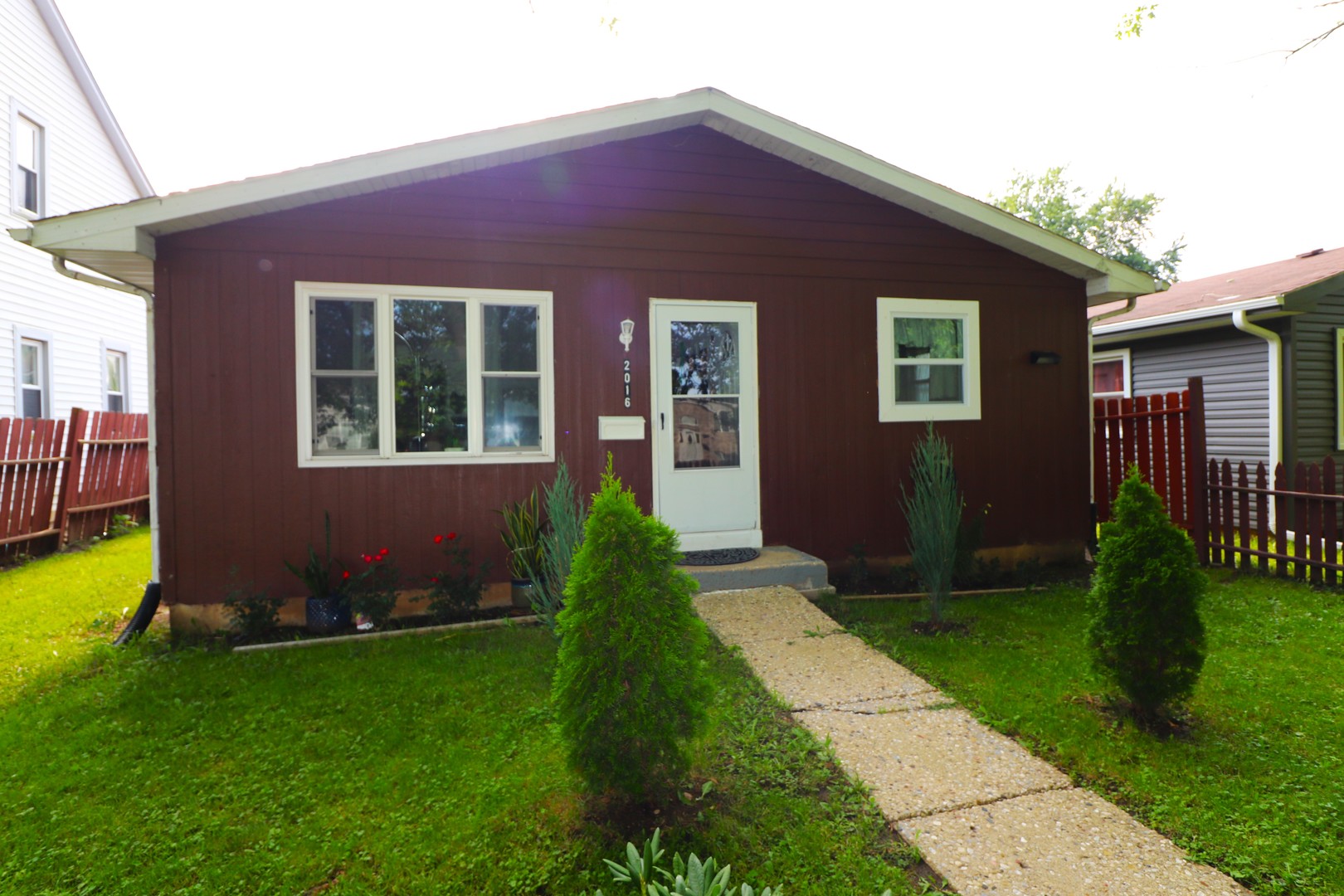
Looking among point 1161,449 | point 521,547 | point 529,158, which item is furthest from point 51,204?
point 1161,449

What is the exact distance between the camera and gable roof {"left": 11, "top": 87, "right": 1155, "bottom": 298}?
4.49m

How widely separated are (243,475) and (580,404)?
236 cm

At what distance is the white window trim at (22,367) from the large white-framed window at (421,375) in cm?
734

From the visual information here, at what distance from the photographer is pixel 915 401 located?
645 centimetres

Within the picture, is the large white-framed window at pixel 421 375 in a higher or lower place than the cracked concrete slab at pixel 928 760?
higher

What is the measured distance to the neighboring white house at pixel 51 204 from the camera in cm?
947

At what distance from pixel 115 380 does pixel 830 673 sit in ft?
43.1

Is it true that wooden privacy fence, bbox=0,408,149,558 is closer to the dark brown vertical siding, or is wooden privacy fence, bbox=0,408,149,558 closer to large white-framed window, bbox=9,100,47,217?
large white-framed window, bbox=9,100,47,217

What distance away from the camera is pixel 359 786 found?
288cm

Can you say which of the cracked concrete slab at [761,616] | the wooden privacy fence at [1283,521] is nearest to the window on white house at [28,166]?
the cracked concrete slab at [761,616]

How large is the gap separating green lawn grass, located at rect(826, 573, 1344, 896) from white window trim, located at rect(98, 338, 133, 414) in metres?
11.9

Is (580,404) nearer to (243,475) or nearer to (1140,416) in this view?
(243,475)

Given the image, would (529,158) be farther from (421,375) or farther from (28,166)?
(28,166)

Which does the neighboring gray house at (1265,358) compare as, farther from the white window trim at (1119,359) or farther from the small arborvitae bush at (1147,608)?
the small arborvitae bush at (1147,608)
